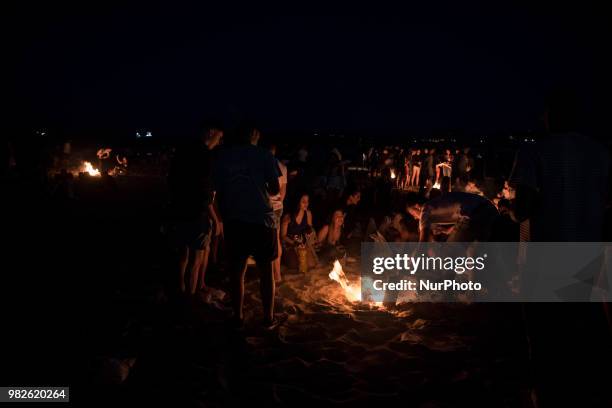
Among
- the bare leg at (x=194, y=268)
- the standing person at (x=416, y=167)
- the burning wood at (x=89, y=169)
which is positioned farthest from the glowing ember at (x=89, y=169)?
the bare leg at (x=194, y=268)

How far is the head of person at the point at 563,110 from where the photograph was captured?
2342 mm

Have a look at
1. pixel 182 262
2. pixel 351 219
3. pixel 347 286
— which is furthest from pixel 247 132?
pixel 351 219

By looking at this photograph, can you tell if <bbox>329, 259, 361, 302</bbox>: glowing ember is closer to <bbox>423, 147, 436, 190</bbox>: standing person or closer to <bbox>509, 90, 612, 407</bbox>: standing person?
<bbox>509, 90, 612, 407</bbox>: standing person

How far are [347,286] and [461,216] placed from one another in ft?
5.59

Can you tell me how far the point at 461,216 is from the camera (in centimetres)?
492

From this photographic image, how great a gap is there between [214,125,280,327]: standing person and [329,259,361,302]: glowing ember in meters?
1.67

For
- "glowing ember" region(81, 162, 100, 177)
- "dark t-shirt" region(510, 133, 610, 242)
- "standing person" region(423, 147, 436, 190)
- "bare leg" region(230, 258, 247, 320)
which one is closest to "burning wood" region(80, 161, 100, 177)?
"glowing ember" region(81, 162, 100, 177)

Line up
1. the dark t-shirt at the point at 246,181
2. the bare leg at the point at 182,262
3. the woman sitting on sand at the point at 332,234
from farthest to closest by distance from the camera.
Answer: the woman sitting on sand at the point at 332,234, the bare leg at the point at 182,262, the dark t-shirt at the point at 246,181

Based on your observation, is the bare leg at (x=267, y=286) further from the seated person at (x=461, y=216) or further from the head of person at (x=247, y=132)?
the seated person at (x=461, y=216)

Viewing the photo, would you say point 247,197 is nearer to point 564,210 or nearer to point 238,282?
point 238,282

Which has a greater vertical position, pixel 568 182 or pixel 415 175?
pixel 415 175

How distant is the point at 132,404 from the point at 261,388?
0.92 metres

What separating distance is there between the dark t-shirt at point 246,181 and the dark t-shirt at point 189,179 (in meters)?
0.36

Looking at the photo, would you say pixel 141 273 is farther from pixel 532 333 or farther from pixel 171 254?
pixel 532 333
